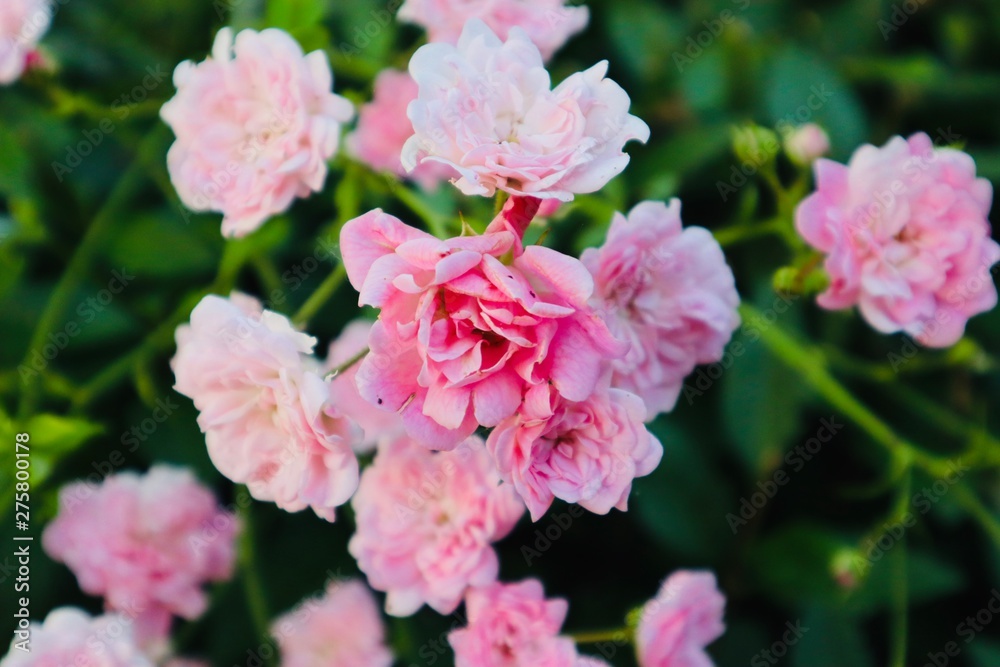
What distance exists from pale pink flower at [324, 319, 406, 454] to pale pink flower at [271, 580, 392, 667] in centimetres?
27

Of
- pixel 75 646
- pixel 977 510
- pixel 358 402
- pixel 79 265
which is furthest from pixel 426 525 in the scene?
pixel 977 510

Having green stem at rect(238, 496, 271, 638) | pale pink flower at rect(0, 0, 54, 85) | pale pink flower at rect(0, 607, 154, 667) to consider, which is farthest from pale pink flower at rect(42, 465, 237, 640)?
pale pink flower at rect(0, 0, 54, 85)

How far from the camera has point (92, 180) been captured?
143 cm

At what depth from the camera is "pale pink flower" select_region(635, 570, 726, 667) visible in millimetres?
926

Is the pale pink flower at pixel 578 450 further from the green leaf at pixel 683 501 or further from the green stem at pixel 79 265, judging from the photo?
the green stem at pixel 79 265

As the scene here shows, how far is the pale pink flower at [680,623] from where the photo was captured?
93cm

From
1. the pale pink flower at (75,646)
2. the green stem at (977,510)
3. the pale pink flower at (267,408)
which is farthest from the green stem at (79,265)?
the green stem at (977,510)

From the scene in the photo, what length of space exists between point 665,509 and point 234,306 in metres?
0.77

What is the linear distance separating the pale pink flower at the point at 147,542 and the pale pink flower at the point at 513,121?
2.14 feet

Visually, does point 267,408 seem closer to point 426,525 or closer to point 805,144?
point 426,525

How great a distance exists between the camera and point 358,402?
0.98 meters

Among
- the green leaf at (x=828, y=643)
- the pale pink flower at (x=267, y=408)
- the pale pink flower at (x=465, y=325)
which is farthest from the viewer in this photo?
the green leaf at (x=828, y=643)

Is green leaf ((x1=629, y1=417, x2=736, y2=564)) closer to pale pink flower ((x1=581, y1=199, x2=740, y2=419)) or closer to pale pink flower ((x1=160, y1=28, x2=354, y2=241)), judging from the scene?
pale pink flower ((x1=581, y1=199, x2=740, y2=419))

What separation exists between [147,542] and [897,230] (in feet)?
3.29
